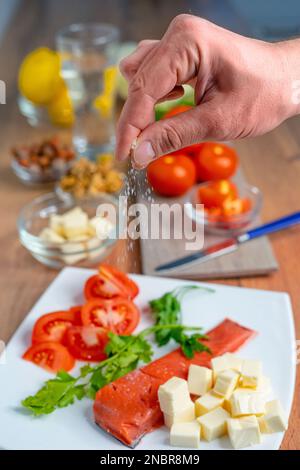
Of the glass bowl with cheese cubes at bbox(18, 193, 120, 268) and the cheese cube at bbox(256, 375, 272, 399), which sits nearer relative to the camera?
the cheese cube at bbox(256, 375, 272, 399)

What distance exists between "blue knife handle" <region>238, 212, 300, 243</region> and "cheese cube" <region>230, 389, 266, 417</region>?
66 cm

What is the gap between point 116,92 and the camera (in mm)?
2641

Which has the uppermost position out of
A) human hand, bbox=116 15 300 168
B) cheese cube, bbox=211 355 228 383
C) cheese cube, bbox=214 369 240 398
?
human hand, bbox=116 15 300 168

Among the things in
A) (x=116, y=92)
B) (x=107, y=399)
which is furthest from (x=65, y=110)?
(x=107, y=399)

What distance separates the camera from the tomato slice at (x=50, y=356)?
134cm

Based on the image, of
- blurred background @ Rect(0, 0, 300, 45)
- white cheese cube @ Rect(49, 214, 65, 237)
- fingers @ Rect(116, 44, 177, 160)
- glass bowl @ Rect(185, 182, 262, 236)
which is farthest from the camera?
blurred background @ Rect(0, 0, 300, 45)

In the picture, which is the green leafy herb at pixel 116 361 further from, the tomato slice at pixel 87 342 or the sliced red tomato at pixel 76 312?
the sliced red tomato at pixel 76 312

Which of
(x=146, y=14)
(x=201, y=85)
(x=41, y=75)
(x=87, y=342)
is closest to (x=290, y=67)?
(x=201, y=85)

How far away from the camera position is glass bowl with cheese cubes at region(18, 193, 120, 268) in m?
1.67

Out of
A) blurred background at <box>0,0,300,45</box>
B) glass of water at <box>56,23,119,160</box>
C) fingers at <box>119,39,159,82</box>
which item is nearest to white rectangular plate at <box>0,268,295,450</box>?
fingers at <box>119,39,159,82</box>

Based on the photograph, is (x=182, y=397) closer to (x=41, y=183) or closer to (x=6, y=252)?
(x=6, y=252)

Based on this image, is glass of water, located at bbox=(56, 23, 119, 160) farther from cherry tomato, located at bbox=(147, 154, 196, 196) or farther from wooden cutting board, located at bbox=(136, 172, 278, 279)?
wooden cutting board, located at bbox=(136, 172, 278, 279)

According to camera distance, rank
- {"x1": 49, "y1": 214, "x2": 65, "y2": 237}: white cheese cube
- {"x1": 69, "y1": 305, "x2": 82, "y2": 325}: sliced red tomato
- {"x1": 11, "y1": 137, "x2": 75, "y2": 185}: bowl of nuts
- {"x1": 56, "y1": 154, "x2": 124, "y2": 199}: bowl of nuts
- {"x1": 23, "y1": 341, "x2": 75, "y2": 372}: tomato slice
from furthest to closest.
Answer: {"x1": 11, "y1": 137, "x2": 75, "y2": 185}: bowl of nuts → {"x1": 56, "y1": 154, "x2": 124, "y2": 199}: bowl of nuts → {"x1": 49, "y1": 214, "x2": 65, "y2": 237}: white cheese cube → {"x1": 69, "y1": 305, "x2": 82, "y2": 325}: sliced red tomato → {"x1": 23, "y1": 341, "x2": 75, "y2": 372}: tomato slice

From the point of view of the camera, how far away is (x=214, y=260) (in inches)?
67.9
